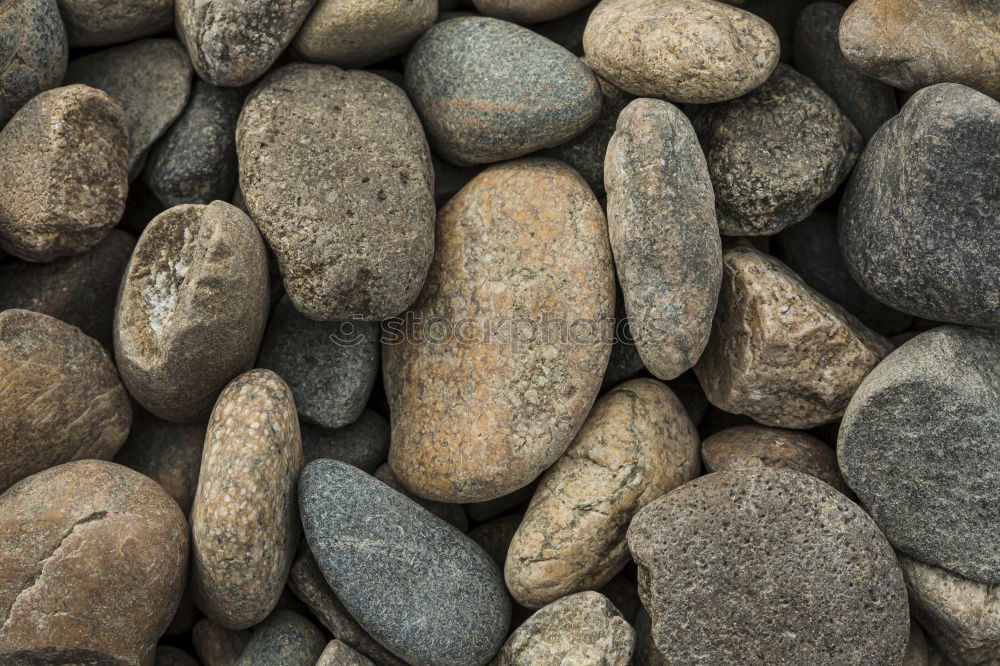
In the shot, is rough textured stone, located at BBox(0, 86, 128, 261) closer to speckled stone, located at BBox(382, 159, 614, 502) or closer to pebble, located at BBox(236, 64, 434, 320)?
pebble, located at BBox(236, 64, 434, 320)

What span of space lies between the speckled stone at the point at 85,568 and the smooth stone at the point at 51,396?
9 centimetres

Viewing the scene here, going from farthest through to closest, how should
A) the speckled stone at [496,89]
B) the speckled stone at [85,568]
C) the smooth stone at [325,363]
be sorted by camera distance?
the smooth stone at [325,363]
the speckled stone at [496,89]
the speckled stone at [85,568]

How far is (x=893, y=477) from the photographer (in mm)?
2453

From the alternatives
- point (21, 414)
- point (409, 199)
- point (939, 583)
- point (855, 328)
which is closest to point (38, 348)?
point (21, 414)

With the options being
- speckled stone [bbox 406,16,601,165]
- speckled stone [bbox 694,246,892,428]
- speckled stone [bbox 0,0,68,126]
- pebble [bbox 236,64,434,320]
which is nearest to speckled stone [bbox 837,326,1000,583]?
speckled stone [bbox 694,246,892,428]

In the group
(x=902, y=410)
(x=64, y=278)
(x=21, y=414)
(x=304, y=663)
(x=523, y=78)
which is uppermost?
(x=523, y=78)

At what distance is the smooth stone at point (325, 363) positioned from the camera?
2.69m

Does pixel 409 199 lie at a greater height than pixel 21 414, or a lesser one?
greater

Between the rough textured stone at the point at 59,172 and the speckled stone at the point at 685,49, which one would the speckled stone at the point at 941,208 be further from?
the rough textured stone at the point at 59,172

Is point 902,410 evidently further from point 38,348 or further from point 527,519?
point 38,348

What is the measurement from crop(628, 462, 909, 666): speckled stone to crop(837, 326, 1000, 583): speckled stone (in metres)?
0.14

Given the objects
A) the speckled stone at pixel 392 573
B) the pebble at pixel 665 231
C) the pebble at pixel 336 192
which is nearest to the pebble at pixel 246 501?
the speckled stone at pixel 392 573

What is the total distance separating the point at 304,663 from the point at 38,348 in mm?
1212

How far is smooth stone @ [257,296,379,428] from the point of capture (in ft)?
8.82
